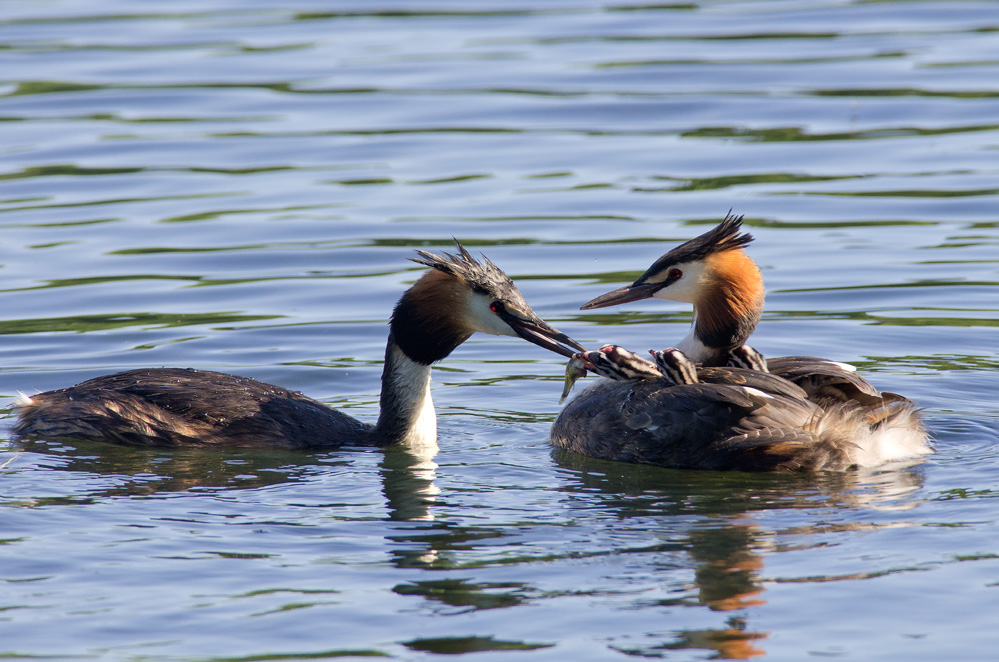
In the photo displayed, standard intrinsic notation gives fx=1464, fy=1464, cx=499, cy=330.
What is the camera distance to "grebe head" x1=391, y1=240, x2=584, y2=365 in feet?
25.2

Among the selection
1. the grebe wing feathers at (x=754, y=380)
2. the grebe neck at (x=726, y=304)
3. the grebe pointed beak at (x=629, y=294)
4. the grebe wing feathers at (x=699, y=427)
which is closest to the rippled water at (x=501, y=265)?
the grebe wing feathers at (x=699, y=427)

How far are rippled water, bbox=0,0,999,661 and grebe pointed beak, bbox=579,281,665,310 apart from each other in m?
0.75

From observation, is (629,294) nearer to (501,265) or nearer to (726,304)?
(726,304)

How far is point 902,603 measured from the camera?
5.39 m

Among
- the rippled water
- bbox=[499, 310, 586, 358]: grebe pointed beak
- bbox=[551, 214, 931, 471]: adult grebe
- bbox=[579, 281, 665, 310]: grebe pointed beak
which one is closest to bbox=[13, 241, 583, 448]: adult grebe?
bbox=[499, 310, 586, 358]: grebe pointed beak

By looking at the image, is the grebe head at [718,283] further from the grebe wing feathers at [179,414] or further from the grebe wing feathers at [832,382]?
the grebe wing feathers at [179,414]

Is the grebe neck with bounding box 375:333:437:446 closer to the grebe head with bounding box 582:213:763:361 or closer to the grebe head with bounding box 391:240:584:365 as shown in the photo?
the grebe head with bounding box 391:240:584:365

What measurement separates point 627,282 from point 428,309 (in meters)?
3.31

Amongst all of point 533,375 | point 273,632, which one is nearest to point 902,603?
point 273,632

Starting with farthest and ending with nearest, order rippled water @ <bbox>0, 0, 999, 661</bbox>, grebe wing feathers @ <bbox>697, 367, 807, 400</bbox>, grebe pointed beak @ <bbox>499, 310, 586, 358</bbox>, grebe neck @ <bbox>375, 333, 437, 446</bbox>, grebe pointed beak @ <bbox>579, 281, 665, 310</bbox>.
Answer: grebe pointed beak @ <bbox>579, 281, 665, 310</bbox>, grebe neck @ <bbox>375, 333, 437, 446</bbox>, grebe pointed beak @ <bbox>499, 310, 586, 358</bbox>, grebe wing feathers @ <bbox>697, 367, 807, 400</bbox>, rippled water @ <bbox>0, 0, 999, 661</bbox>

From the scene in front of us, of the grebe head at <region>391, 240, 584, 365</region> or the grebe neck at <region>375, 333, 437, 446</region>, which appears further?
the grebe neck at <region>375, 333, 437, 446</region>

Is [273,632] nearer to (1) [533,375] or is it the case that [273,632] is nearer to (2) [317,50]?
(1) [533,375]

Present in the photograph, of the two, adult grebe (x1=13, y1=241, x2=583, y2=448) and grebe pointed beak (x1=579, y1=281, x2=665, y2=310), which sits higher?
grebe pointed beak (x1=579, y1=281, x2=665, y2=310)

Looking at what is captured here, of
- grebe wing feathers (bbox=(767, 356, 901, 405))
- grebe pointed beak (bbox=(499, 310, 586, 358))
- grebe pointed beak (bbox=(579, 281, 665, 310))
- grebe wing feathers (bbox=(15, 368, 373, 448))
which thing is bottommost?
grebe wing feathers (bbox=(15, 368, 373, 448))
